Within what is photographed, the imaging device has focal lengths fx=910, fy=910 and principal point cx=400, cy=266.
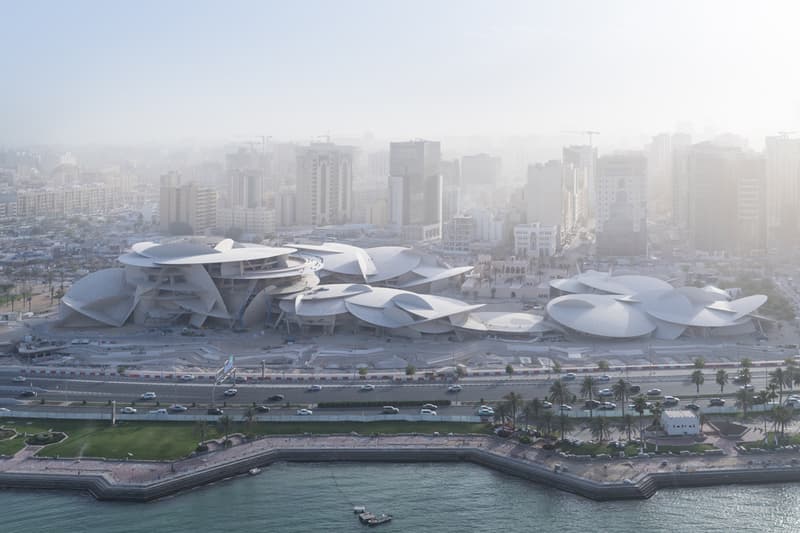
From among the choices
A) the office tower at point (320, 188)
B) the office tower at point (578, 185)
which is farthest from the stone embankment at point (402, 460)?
the office tower at point (320, 188)

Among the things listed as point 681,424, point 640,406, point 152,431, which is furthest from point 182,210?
point 681,424

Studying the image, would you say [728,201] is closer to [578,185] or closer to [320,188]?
[578,185]

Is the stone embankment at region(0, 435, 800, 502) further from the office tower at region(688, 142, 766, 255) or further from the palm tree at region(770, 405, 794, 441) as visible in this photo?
the office tower at region(688, 142, 766, 255)

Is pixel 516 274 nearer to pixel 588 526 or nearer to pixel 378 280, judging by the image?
pixel 378 280

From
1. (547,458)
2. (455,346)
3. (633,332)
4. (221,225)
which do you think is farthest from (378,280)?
(221,225)

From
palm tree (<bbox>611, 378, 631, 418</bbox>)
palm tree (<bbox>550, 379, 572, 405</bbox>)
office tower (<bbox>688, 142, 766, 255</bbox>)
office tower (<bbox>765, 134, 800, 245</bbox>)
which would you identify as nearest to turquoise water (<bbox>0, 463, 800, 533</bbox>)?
palm tree (<bbox>550, 379, 572, 405</bbox>)

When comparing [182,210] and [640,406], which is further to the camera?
[182,210]
